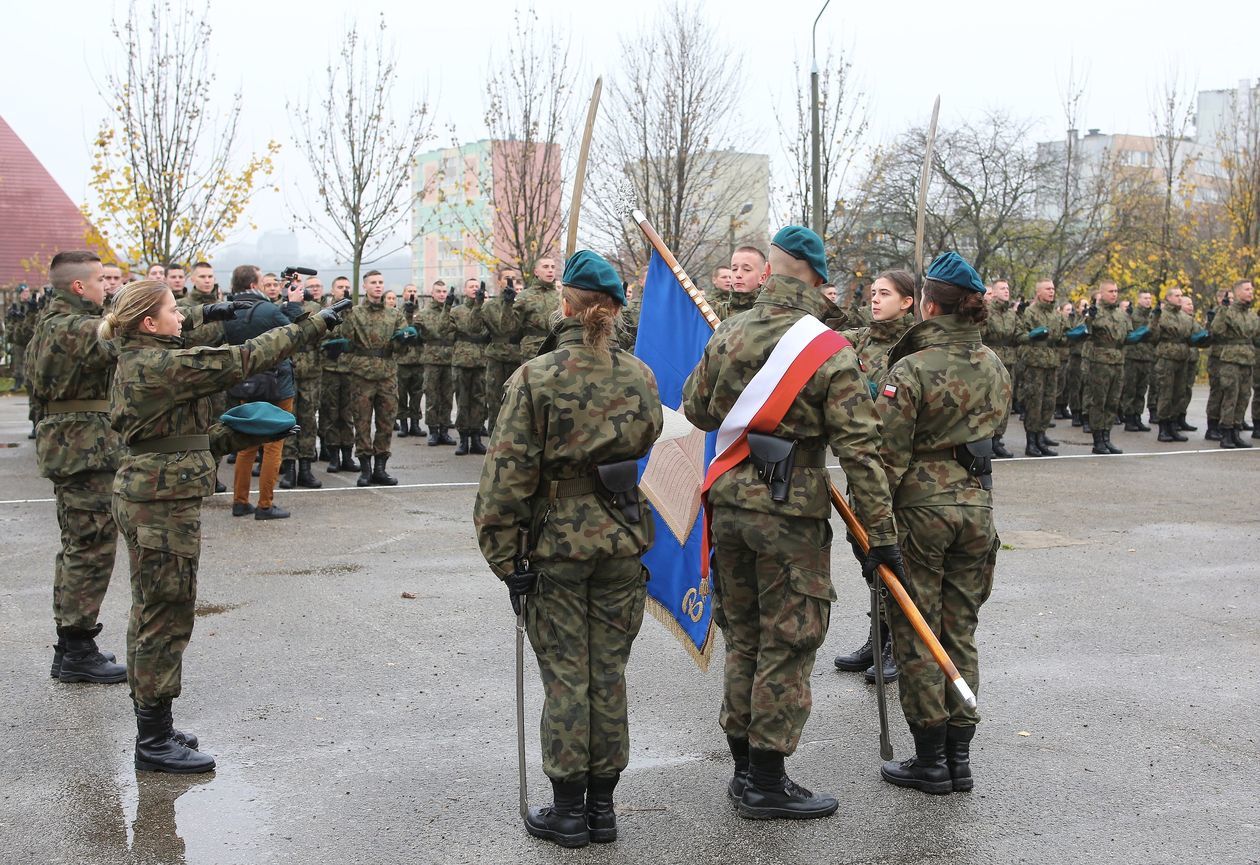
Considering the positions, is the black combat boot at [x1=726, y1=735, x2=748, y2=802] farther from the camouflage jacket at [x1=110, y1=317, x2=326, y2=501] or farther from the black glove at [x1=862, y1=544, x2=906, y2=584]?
the camouflage jacket at [x1=110, y1=317, x2=326, y2=501]

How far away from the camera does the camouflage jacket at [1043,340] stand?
15.6 metres

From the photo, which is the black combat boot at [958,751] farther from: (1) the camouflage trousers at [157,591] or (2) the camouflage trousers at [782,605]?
(1) the camouflage trousers at [157,591]

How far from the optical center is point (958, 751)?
486 centimetres

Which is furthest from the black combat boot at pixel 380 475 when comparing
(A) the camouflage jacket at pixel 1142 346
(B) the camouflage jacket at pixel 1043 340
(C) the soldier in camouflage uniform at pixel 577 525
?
(A) the camouflage jacket at pixel 1142 346

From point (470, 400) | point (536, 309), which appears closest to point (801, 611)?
point (536, 309)

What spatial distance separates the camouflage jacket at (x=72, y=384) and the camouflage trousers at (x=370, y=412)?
19.9 ft

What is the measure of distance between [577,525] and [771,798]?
1284 millimetres

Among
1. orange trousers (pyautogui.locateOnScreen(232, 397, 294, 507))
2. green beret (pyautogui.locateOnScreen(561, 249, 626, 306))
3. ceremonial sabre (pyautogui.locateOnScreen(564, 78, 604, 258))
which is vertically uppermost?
ceremonial sabre (pyautogui.locateOnScreen(564, 78, 604, 258))

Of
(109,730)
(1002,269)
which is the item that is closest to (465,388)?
(109,730)

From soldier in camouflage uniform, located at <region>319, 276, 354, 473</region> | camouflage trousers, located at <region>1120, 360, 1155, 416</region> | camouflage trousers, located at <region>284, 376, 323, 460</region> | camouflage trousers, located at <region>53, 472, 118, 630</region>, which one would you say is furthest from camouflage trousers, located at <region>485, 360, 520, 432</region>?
camouflage trousers, located at <region>1120, 360, 1155, 416</region>

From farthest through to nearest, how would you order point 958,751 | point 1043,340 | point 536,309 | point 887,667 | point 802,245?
point 1043,340
point 536,309
point 887,667
point 958,751
point 802,245

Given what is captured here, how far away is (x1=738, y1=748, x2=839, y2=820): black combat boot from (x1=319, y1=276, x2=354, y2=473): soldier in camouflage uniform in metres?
8.71

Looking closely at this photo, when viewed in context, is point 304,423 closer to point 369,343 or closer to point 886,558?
point 369,343

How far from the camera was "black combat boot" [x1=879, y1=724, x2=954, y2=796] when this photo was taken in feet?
15.6
